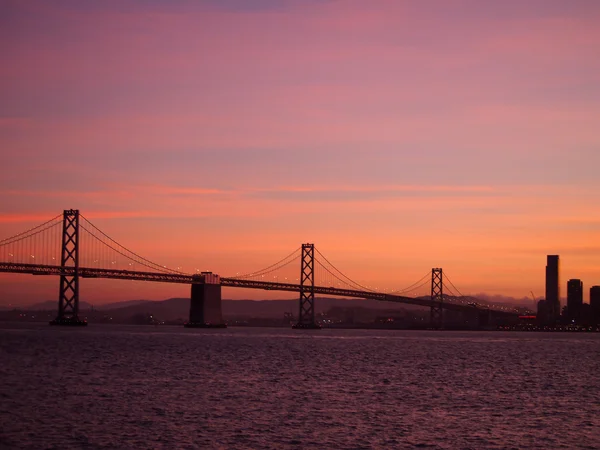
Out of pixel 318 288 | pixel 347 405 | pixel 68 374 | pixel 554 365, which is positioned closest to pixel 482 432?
pixel 347 405

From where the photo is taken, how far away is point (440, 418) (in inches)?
1231

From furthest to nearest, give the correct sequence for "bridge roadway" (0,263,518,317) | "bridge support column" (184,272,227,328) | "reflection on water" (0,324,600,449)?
"bridge support column" (184,272,227,328), "bridge roadway" (0,263,518,317), "reflection on water" (0,324,600,449)

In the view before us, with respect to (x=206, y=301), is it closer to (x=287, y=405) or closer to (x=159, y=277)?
(x=159, y=277)

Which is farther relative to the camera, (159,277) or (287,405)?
(159,277)

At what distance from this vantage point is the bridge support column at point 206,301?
129000 mm

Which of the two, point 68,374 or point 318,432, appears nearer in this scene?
point 318,432

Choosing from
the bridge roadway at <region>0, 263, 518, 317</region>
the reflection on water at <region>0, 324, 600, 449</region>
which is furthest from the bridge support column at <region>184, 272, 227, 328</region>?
the reflection on water at <region>0, 324, 600, 449</region>

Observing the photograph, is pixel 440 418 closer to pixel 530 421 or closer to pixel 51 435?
pixel 530 421

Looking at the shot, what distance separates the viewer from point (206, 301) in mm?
131250

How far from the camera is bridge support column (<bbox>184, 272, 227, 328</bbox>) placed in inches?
5079

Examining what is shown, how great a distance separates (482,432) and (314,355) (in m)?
43.3

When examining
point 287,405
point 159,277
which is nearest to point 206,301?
point 159,277

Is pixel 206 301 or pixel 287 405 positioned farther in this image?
pixel 206 301

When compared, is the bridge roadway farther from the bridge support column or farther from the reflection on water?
the reflection on water
